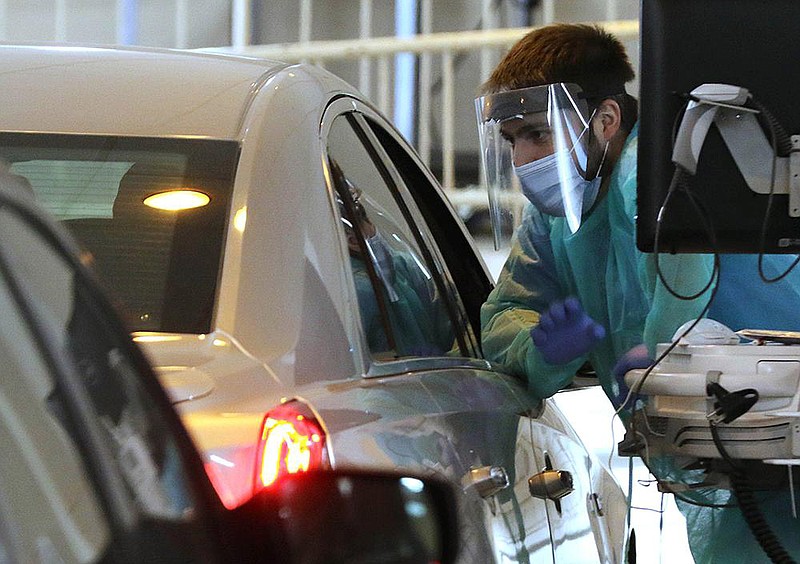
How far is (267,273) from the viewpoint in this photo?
1.81m

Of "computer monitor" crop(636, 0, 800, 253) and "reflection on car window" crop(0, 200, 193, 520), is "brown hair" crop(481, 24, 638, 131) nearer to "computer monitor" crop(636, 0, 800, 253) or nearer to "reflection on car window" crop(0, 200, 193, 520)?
"computer monitor" crop(636, 0, 800, 253)

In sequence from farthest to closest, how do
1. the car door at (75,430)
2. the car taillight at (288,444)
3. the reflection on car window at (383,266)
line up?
the reflection on car window at (383,266), the car taillight at (288,444), the car door at (75,430)

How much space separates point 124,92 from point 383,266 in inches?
20.2

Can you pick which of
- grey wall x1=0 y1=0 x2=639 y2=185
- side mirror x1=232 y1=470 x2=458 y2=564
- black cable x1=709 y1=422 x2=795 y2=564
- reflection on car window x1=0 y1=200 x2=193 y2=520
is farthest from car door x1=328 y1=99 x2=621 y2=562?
grey wall x1=0 y1=0 x2=639 y2=185

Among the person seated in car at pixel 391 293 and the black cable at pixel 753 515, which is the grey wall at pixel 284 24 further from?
the black cable at pixel 753 515

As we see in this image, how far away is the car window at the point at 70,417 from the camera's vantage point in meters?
0.91

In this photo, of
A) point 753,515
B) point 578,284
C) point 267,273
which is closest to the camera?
point 267,273

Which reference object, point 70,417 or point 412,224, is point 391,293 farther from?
point 70,417

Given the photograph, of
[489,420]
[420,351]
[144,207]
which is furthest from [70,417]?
[420,351]

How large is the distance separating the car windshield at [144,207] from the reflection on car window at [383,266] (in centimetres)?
24

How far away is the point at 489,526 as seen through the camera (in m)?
2.02

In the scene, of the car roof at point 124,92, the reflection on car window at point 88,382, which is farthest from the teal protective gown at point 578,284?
the reflection on car window at point 88,382

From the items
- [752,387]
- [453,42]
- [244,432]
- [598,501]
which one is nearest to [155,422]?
[244,432]

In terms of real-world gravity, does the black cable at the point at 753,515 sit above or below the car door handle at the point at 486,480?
below
